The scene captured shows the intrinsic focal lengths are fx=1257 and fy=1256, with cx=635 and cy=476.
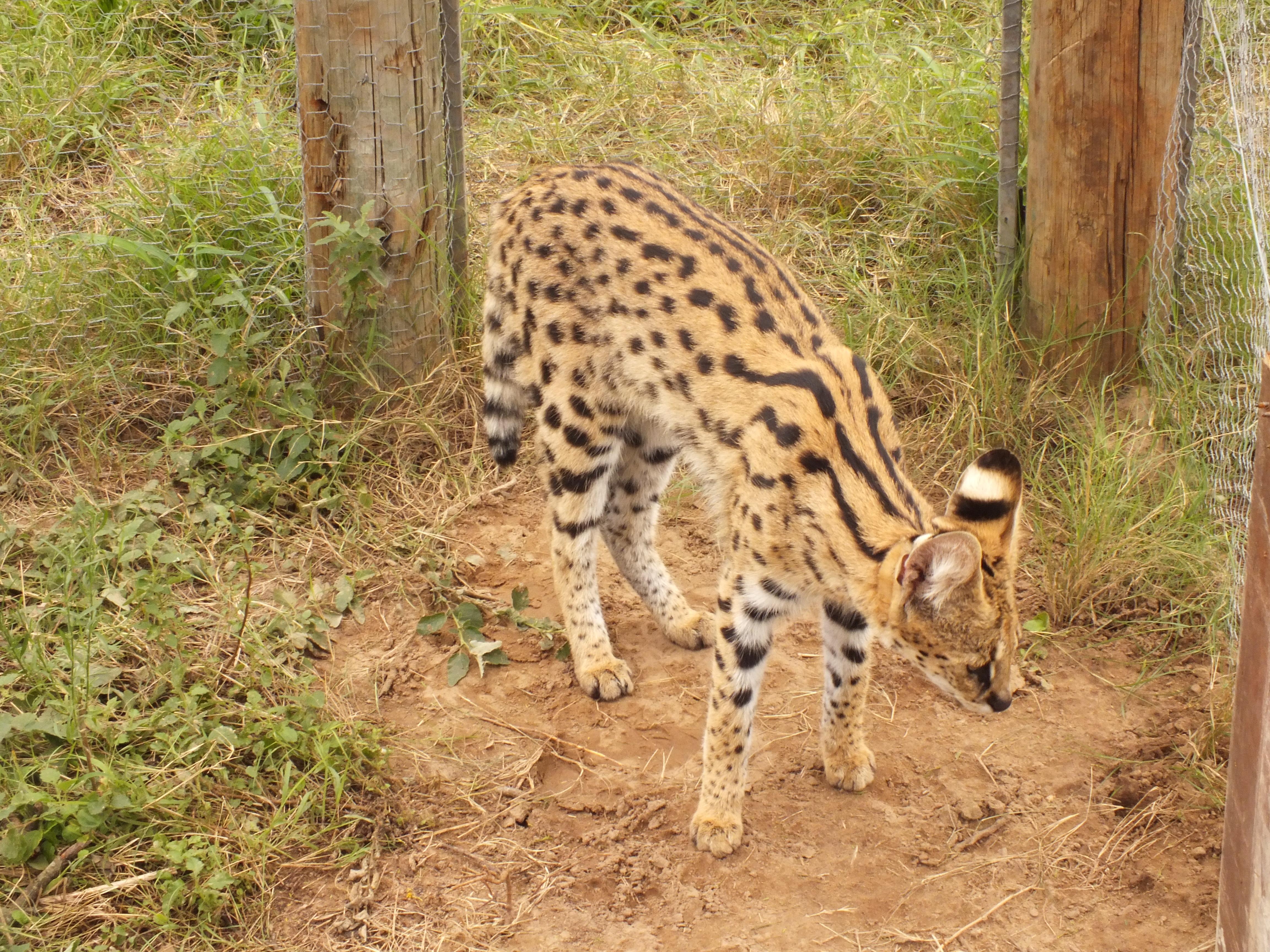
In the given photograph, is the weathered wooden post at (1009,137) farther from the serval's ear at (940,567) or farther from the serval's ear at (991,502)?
the serval's ear at (940,567)

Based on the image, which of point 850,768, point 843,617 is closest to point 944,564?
point 843,617

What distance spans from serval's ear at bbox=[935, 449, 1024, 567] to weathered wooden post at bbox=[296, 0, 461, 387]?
2506 millimetres

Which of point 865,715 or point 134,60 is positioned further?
point 134,60

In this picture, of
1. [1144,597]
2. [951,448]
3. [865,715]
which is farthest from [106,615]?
[1144,597]

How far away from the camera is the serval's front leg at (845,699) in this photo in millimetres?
3764

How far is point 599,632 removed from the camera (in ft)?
14.4

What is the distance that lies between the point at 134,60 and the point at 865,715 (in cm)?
473

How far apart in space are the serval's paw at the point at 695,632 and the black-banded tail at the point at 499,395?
87 cm

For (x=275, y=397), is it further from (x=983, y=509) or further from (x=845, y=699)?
(x=983, y=509)

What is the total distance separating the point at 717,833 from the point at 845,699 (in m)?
0.56

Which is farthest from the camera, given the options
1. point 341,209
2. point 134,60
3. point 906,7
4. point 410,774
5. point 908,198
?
point 906,7

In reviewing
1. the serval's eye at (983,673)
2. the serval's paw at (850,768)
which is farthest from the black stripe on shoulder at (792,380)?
the serval's paw at (850,768)

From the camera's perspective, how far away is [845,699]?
3.84m

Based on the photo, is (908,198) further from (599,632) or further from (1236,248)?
(599,632)
